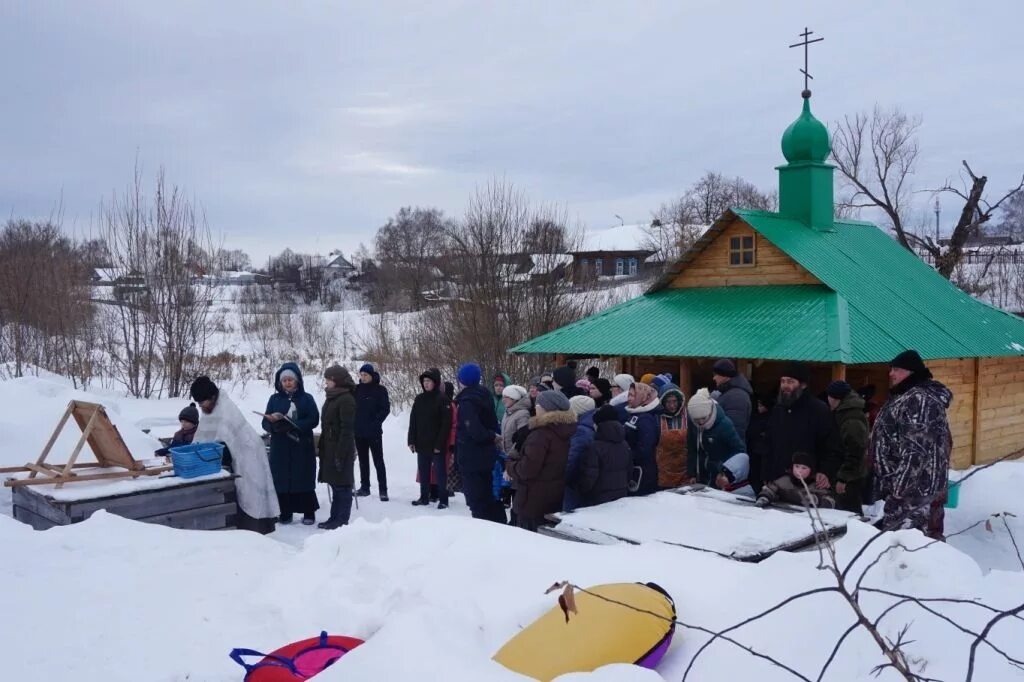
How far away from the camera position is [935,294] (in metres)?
13.8

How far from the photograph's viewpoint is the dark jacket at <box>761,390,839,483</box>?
6.51 m

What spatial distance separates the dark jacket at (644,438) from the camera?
23.0 ft

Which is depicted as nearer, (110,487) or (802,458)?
(802,458)

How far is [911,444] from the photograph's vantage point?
18.6 feet

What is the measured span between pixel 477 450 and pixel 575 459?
162cm

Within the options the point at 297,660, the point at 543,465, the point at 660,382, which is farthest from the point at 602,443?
the point at 297,660

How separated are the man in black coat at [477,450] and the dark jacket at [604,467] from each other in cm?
154

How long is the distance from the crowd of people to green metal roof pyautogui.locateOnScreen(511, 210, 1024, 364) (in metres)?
2.99

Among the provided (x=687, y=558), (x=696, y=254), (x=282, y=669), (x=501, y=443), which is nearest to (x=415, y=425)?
(x=501, y=443)

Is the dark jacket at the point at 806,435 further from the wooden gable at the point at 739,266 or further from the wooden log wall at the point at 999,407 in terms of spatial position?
the wooden log wall at the point at 999,407

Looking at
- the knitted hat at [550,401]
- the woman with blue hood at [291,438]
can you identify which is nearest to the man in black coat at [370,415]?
the woman with blue hood at [291,438]

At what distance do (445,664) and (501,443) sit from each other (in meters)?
4.97

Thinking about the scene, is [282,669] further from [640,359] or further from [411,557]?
[640,359]

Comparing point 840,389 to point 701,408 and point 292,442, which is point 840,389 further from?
point 292,442
